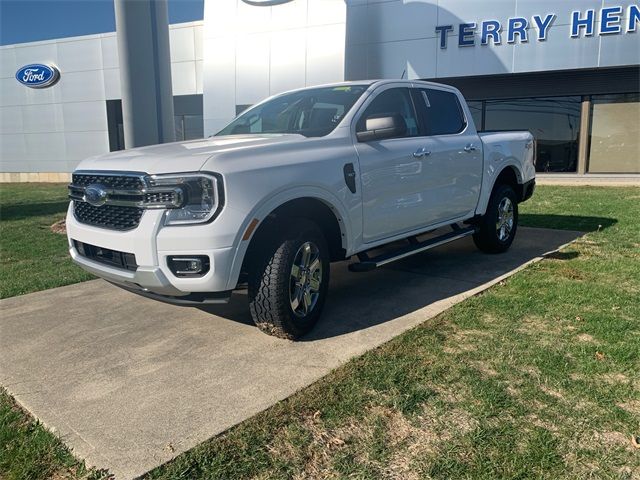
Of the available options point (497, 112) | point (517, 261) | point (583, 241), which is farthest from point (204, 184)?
point (497, 112)

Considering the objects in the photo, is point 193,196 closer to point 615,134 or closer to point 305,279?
point 305,279

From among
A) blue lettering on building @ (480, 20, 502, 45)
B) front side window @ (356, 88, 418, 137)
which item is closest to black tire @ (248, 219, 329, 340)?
front side window @ (356, 88, 418, 137)

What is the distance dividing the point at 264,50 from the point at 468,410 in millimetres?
17483

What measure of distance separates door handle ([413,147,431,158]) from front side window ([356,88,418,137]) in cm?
18

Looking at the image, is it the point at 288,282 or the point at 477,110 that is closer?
the point at 288,282

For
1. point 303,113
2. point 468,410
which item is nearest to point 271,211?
point 303,113

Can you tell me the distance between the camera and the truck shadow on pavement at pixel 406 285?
4.46m

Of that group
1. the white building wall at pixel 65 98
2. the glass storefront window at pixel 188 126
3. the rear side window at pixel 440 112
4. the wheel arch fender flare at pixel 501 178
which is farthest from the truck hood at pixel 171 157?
the glass storefront window at pixel 188 126

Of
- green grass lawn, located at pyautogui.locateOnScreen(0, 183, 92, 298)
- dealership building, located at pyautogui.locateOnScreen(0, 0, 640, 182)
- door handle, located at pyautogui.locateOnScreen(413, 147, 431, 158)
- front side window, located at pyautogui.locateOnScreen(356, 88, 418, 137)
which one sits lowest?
green grass lawn, located at pyautogui.locateOnScreen(0, 183, 92, 298)

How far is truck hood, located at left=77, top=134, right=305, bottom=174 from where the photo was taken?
11.3ft

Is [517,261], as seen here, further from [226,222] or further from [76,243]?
[76,243]

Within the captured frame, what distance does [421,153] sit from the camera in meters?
4.97

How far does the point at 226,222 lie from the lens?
11.1 ft

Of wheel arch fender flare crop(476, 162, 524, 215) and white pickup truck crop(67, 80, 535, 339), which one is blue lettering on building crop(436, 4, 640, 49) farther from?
white pickup truck crop(67, 80, 535, 339)
